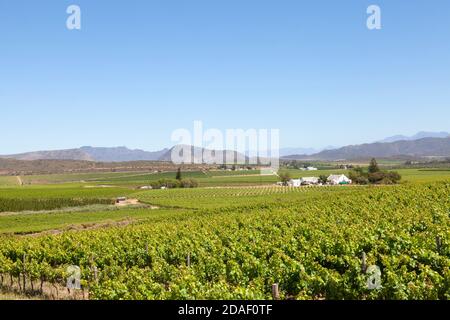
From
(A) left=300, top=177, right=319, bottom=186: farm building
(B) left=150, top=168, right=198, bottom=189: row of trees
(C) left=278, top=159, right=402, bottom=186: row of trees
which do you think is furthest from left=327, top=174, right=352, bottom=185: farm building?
(B) left=150, top=168, right=198, bottom=189: row of trees

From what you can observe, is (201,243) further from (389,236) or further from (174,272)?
(389,236)

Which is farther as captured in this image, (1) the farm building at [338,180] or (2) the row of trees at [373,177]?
(1) the farm building at [338,180]

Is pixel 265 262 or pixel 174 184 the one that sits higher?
pixel 265 262

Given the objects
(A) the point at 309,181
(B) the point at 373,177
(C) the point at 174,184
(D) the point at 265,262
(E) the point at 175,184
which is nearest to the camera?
(D) the point at 265,262

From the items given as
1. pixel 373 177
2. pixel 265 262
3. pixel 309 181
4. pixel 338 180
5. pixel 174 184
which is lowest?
pixel 174 184

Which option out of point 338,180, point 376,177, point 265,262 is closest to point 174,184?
point 338,180

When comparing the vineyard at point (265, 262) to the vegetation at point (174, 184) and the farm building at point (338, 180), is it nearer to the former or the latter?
Answer: the farm building at point (338, 180)

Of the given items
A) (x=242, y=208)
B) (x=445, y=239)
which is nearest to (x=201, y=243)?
(x=445, y=239)

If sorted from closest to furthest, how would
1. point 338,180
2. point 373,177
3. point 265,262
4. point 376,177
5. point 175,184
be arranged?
point 265,262 → point 376,177 → point 373,177 → point 338,180 → point 175,184

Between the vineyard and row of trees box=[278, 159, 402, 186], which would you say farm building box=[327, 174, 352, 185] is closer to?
row of trees box=[278, 159, 402, 186]

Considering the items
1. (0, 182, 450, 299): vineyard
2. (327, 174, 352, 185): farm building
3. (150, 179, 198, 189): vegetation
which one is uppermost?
(0, 182, 450, 299): vineyard

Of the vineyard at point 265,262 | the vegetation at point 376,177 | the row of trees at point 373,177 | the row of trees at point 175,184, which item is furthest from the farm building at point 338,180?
the vineyard at point 265,262

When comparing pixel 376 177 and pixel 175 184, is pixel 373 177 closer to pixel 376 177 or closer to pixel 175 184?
pixel 376 177
